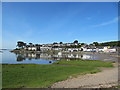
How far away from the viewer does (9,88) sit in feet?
29.9

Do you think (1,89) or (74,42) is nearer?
(1,89)

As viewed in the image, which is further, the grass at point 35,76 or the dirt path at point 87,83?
the grass at point 35,76

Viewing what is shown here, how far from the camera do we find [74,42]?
186 m

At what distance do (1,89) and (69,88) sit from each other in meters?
4.91

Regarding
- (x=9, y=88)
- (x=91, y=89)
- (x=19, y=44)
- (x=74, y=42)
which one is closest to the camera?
(x=91, y=89)

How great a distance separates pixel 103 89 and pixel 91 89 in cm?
89

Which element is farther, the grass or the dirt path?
the grass

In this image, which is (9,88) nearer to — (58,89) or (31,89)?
(31,89)

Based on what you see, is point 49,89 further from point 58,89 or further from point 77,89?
point 77,89

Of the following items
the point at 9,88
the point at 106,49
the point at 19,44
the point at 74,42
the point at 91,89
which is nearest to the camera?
the point at 91,89

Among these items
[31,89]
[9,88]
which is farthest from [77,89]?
[9,88]

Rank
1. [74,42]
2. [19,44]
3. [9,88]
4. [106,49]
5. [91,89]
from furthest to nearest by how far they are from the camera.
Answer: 1. [74,42]
2. [19,44]
3. [106,49]
4. [9,88]
5. [91,89]

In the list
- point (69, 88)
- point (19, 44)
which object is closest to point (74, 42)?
point (19, 44)

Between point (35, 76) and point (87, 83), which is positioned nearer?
point (87, 83)
